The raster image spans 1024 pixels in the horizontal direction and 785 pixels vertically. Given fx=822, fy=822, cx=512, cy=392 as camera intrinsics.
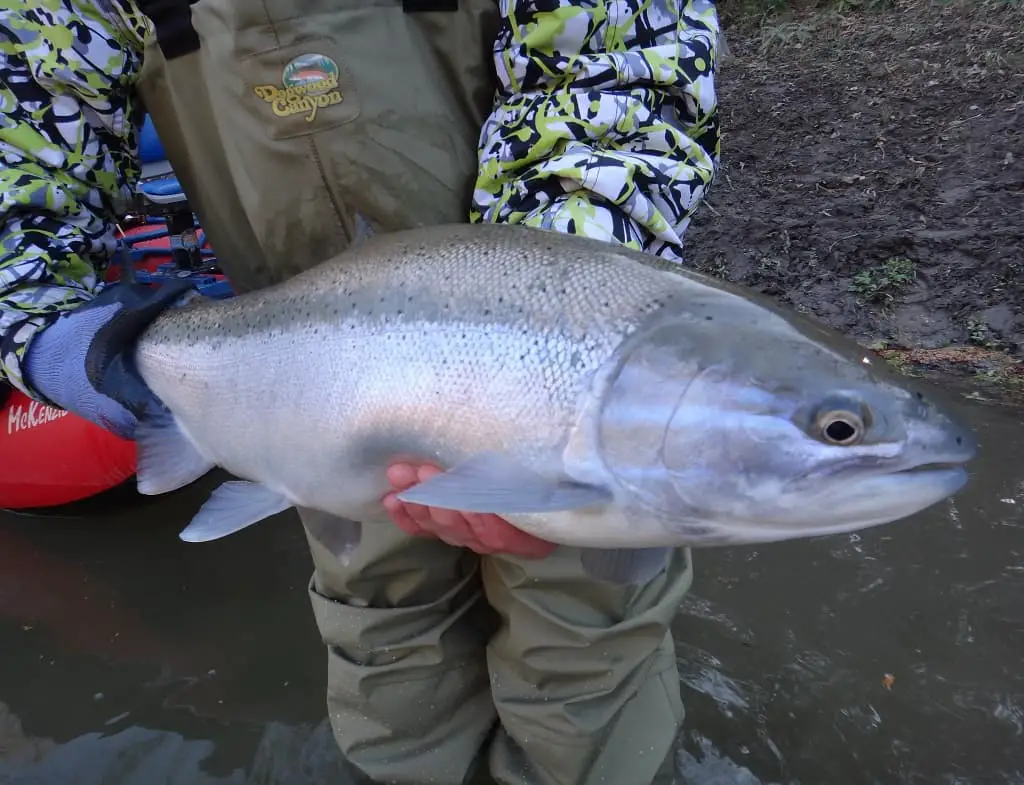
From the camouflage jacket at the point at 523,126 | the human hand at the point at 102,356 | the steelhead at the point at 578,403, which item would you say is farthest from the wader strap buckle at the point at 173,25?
the steelhead at the point at 578,403

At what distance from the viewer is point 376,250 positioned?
1620 millimetres

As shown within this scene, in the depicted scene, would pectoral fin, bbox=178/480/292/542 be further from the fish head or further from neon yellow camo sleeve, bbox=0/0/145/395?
the fish head

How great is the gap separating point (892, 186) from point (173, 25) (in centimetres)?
402

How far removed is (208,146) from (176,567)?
144 centimetres

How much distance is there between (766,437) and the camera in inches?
45.3

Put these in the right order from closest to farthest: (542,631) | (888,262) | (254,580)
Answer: (542,631) < (254,580) < (888,262)

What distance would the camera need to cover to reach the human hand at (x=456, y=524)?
4.65 feet

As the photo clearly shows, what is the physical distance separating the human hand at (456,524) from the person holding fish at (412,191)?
0.23 m

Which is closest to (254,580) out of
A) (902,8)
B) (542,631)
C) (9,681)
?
(9,681)

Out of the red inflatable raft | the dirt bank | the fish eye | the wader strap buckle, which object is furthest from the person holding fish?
the dirt bank

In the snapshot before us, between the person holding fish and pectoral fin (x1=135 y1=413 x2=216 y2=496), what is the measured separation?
2.2 inches

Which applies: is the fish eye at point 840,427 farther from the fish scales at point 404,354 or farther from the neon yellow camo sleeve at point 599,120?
the neon yellow camo sleeve at point 599,120

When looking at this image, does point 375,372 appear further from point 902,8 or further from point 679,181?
point 902,8

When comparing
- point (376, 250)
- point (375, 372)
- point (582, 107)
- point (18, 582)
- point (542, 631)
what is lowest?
point (18, 582)
